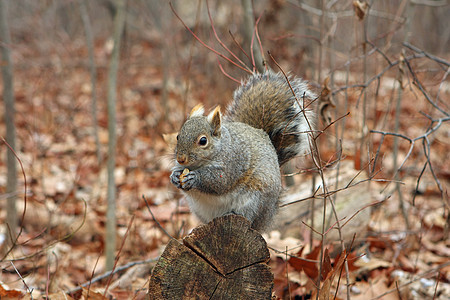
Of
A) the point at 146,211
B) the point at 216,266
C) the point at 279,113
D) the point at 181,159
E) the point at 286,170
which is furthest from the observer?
the point at 146,211

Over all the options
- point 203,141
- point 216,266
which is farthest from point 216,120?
point 216,266

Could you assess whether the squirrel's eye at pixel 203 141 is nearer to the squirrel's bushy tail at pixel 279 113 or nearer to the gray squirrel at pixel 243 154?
the gray squirrel at pixel 243 154

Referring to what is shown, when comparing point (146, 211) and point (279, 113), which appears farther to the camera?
point (146, 211)

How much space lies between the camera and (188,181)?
78.7 inches

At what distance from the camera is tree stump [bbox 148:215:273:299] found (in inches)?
70.2

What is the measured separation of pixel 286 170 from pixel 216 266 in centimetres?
145

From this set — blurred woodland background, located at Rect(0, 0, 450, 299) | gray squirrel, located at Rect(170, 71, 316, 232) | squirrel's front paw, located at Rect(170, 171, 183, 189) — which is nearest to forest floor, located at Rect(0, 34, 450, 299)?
blurred woodland background, located at Rect(0, 0, 450, 299)

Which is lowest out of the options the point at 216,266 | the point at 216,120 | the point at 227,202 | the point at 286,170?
the point at 216,266

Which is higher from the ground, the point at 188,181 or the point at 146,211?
the point at 146,211

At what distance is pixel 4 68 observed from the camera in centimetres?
337

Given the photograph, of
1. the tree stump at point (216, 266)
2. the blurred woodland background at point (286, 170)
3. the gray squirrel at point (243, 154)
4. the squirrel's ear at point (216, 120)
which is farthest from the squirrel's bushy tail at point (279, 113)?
the tree stump at point (216, 266)

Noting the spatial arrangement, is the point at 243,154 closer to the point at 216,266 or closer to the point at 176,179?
the point at 176,179

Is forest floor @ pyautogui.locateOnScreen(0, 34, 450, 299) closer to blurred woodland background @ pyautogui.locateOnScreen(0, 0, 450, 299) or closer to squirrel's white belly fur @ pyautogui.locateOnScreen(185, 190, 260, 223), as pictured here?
blurred woodland background @ pyautogui.locateOnScreen(0, 0, 450, 299)

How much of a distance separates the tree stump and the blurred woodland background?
30 centimetres
